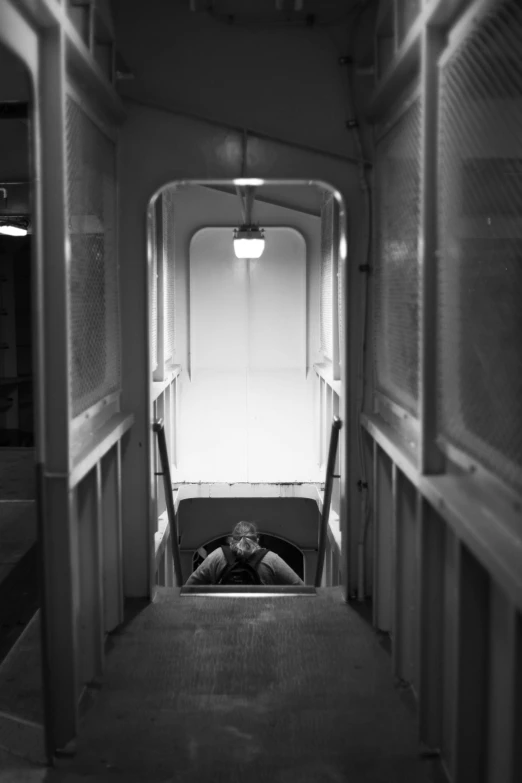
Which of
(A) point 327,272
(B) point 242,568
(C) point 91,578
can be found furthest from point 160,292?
(C) point 91,578

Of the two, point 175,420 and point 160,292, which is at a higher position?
point 160,292

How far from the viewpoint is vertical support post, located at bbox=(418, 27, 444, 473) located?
3111mm

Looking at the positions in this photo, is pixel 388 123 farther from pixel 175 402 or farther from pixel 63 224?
pixel 175 402

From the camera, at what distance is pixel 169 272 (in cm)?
783

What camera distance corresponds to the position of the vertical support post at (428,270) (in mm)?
3111

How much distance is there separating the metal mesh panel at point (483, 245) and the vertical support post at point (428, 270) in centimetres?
4

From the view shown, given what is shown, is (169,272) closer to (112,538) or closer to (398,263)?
(112,538)

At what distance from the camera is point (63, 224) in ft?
10.3

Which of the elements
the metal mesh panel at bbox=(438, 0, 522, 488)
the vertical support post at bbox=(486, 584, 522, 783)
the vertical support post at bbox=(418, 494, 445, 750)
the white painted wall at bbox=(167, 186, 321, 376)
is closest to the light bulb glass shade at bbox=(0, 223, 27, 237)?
the white painted wall at bbox=(167, 186, 321, 376)

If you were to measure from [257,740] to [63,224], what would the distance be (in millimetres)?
2221

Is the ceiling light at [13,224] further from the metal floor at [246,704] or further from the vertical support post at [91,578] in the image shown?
the vertical support post at [91,578]

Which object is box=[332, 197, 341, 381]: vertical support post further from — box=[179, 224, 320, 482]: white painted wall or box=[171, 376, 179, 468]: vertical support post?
box=[171, 376, 179, 468]: vertical support post

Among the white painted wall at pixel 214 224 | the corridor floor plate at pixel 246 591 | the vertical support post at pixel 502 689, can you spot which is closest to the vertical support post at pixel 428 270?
the vertical support post at pixel 502 689

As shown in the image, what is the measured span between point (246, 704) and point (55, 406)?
63.4 inches
